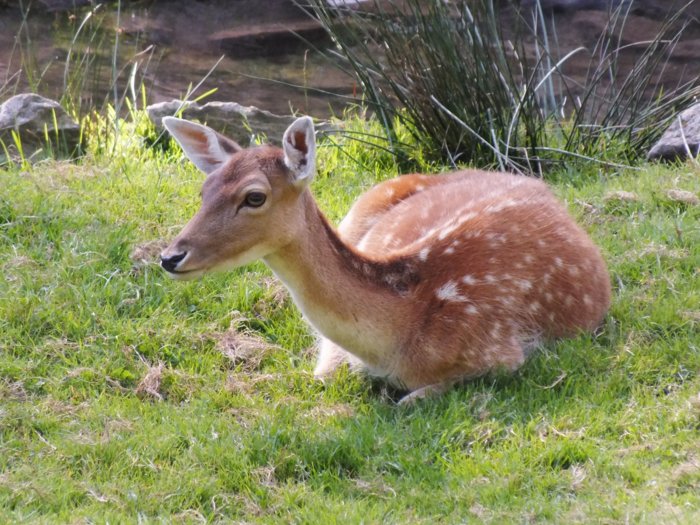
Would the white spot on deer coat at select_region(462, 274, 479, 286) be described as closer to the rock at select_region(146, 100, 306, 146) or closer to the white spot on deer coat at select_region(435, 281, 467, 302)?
the white spot on deer coat at select_region(435, 281, 467, 302)

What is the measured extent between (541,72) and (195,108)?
2945 millimetres

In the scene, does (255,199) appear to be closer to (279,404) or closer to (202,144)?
(202,144)

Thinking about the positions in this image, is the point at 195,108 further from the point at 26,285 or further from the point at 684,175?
the point at 684,175

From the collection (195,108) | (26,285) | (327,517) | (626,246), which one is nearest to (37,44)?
(195,108)

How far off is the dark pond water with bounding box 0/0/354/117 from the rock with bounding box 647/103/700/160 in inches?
148

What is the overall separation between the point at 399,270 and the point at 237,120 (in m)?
4.03

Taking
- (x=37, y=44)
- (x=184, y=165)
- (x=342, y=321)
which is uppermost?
(x=342, y=321)

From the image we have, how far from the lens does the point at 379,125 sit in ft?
29.3

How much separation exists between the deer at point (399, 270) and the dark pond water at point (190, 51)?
5.35 m

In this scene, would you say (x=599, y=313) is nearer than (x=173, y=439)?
No

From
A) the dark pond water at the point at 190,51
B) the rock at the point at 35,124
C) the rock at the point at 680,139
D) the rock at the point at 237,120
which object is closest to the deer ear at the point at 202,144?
the rock at the point at 35,124

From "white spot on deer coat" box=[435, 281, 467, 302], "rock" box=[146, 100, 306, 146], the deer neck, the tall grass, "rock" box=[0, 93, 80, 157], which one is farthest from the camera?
"rock" box=[146, 100, 306, 146]

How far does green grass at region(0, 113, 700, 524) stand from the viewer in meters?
4.50

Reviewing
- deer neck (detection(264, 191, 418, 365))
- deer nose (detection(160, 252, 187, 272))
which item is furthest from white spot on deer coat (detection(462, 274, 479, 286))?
deer nose (detection(160, 252, 187, 272))
